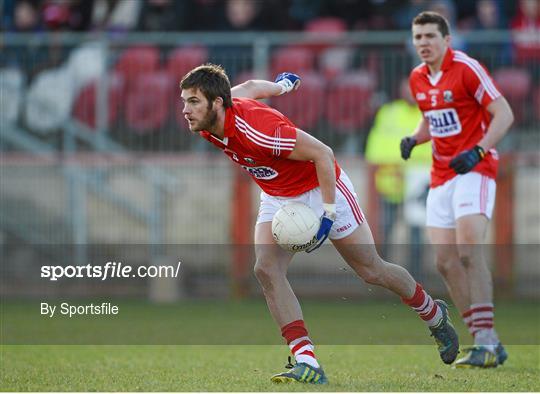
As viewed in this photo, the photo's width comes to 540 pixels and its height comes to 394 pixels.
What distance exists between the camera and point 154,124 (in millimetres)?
15703

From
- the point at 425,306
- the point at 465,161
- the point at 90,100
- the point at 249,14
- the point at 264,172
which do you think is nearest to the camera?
the point at 264,172

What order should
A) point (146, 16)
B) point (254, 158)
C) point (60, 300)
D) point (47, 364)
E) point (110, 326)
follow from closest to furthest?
point (254, 158), point (47, 364), point (110, 326), point (60, 300), point (146, 16)

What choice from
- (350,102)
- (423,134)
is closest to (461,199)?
(423,134)

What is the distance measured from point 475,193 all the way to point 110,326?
4.65m

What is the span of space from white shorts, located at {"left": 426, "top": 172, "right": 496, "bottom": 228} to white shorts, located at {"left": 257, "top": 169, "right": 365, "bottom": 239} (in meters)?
1.48

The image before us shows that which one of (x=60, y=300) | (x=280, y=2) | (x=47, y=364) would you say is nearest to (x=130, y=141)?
(x=60, y=300)

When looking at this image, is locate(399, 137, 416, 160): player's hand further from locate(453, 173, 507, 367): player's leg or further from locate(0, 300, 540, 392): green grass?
locate(0, 300, 540, 392): green grass

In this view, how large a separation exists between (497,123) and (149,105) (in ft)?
24.3

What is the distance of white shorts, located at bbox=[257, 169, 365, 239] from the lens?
8.05m

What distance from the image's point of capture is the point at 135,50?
15.8 m

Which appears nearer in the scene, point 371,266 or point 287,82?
point 371,266

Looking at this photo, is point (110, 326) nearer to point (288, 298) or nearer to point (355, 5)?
point (288, 298)

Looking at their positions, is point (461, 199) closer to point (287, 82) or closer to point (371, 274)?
point (371, 274)

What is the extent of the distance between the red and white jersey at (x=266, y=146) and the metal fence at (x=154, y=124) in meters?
7.53
